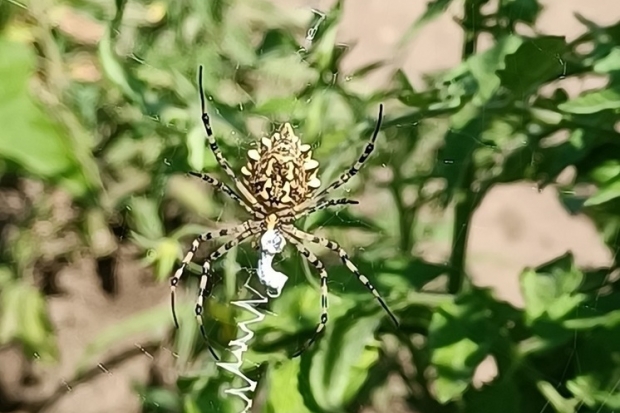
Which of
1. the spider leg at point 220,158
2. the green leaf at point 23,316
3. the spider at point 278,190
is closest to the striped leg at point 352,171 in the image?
the spider at point 278,190

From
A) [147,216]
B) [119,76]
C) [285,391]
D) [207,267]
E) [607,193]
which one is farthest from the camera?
[147,216]

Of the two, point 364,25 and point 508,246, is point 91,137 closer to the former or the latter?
point 364,25

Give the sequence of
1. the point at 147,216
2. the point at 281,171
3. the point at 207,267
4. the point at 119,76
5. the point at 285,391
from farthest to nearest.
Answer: the point at 147,216, the point at 207,267, the point at 281,171, the point at 119,76, the point at 285,391

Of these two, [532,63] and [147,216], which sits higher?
[532,63]

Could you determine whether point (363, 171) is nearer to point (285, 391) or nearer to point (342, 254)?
point (342, 254)

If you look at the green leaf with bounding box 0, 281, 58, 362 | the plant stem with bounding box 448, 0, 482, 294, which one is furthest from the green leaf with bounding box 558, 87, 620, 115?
the green leaf with bounding box 0, 281, 58, 362

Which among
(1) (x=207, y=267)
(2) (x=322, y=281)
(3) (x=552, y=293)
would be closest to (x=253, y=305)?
(2) (x=322, y=281)

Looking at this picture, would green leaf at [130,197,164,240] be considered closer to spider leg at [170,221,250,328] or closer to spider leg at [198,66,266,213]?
spider leg at [170,221,250,328]

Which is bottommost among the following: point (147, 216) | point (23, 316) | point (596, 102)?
point (23, 316)
